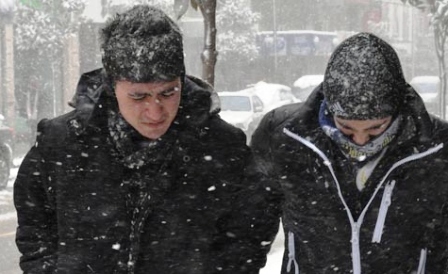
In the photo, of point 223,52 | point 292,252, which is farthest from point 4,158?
point 223,52

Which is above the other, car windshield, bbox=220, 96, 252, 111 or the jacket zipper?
the jacket zipper

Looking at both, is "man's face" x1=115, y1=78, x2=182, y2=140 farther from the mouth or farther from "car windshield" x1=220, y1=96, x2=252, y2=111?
"car windshield" x1=220, y1=96, x2=252, y2=111

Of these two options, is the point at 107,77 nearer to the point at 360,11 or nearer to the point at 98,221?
the point at 98,221

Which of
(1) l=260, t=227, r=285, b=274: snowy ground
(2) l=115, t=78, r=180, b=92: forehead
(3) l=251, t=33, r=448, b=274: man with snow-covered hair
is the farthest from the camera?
(1) l=260, t=227, r=285, b=274: snowy ground

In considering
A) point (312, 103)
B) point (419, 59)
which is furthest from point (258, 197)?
point (419, 59)

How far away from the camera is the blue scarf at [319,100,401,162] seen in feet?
8.89

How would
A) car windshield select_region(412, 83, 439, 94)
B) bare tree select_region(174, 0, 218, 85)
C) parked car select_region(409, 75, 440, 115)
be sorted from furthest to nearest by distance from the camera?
car windshield select_region(412, 83, 439, 94) → parked car select_region(409, 75, 440, 115) → bare tree select_region(174, 0, 218, 85)

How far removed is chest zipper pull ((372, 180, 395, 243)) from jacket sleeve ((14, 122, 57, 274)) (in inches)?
41.8

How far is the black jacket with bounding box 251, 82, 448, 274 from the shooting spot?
280 cm

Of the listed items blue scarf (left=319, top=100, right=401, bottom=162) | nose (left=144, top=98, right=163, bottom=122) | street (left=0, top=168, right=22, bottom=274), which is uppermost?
nose (left=144, top=98, right=163, bottom=122)

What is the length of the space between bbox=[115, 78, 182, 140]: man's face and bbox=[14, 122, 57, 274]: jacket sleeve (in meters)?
0.38

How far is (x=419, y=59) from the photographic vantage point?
5419 centimetres

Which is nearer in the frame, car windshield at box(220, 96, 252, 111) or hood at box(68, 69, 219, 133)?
hood at box(68, 69, 219, 133)

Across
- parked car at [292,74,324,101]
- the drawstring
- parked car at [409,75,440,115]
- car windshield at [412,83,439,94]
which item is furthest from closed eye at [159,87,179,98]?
parked car at [292,74,324,101]
